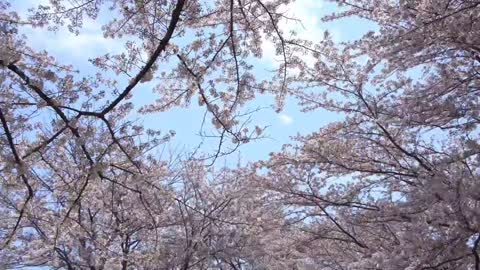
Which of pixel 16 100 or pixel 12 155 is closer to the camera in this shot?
pixel 12 155

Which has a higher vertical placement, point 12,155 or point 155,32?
point 155,32

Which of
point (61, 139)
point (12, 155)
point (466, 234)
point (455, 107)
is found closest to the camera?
point (12, 155)

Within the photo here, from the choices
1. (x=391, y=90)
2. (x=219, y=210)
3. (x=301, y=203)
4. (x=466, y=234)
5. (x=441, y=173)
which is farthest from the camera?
(x=219, y=210)

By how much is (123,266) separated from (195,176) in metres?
2.54

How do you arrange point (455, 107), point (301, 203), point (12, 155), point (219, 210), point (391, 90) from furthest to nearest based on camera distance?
point (219, 210), point (301, 203), point (391, 90), point (455, 107), point (12, 155)

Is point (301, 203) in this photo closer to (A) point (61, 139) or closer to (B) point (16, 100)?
(A) point (61, 139)

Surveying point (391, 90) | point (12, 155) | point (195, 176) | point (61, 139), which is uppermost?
point (195, 176)

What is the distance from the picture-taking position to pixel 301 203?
25.0ft

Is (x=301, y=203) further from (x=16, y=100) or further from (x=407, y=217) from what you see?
(x=16, y=100)

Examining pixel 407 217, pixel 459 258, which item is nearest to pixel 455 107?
pixel 407 217

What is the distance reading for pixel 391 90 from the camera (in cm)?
641

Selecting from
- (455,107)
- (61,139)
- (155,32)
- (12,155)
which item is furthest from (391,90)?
(12,155)

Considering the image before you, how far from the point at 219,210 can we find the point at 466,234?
6.14 metres

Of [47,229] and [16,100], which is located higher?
[47,229]
